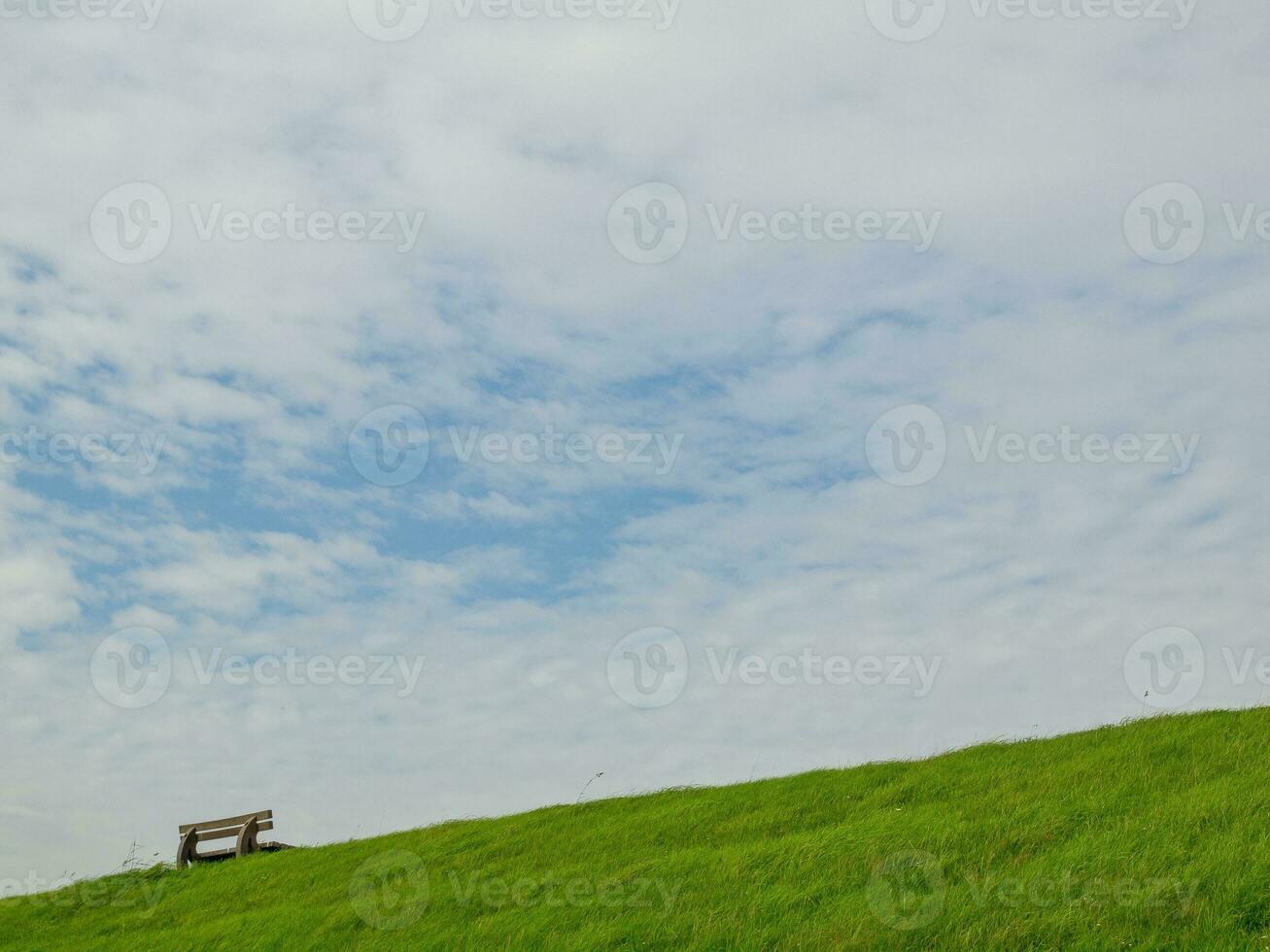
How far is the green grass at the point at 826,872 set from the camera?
12211 mm

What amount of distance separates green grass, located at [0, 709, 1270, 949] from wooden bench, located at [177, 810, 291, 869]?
7.13ft

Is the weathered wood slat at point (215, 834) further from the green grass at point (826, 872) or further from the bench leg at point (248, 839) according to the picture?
the green grass at point (826, 872)

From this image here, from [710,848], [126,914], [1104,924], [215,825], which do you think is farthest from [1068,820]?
[215,825]

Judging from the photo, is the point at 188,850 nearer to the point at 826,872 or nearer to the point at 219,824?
the point at 219,824

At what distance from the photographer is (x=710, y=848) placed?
56.3 ft

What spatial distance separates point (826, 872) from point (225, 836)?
18.9 metres

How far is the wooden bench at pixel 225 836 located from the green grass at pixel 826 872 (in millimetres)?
2175

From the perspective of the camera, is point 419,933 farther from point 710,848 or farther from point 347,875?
point 347,875

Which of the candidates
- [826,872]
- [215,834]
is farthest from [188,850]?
[826,872]

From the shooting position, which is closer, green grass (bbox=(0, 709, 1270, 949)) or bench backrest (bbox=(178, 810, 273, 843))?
green grass (bbox=(0, 709, 1270, 949))

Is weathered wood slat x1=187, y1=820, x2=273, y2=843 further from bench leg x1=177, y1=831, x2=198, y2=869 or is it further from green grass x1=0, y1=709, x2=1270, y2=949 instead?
green grass x1=0, y1=709, x2=1270, y2=949

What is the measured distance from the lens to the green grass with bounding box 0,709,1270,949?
12.2 m

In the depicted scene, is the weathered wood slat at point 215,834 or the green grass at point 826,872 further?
the weathered wood slat at point 215,834

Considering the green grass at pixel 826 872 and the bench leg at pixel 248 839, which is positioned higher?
the bench leg at pixel 248 839
